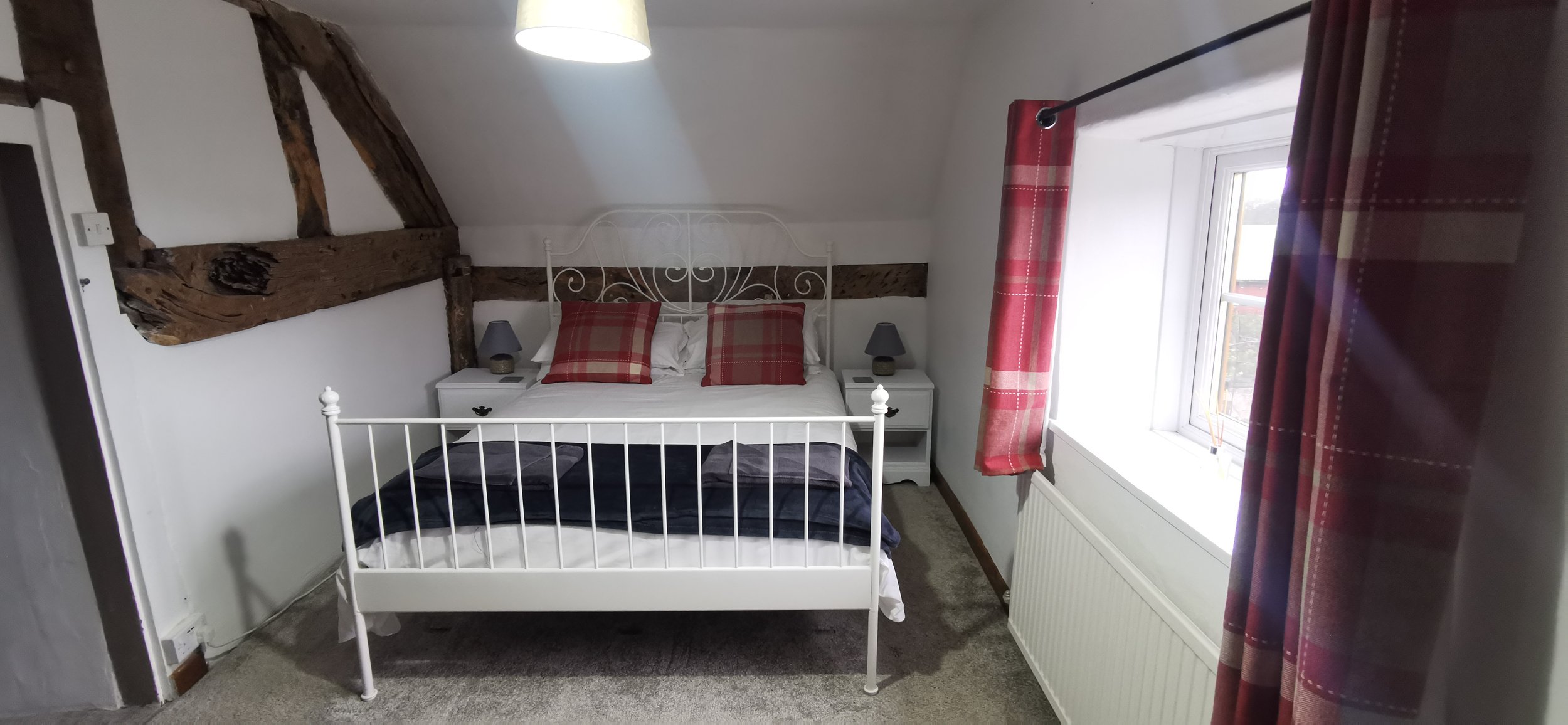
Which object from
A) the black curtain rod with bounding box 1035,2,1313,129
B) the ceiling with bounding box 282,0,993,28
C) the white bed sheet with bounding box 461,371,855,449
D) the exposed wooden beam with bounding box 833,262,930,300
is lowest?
the white bed sheet with bounding box 461,371,855,449

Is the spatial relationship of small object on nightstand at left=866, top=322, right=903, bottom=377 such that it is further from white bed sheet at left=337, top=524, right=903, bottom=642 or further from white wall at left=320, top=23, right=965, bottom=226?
white bed sheet at left=337, top=524, right=903, bottom=642

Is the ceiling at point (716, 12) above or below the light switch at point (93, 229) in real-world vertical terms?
above

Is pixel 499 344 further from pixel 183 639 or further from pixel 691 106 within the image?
pixel 183 639

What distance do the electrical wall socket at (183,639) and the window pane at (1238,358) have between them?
2859mm

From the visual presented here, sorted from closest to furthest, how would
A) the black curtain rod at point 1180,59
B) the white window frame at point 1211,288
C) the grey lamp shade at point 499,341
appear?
the black curtain rod at point 1180,59 < the white window frame at point 1211,288 < the grey lamp shade at point 499,341

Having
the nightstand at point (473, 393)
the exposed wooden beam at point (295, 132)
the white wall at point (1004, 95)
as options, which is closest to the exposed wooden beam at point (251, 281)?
the exposed wooden beam at point (295, 132)

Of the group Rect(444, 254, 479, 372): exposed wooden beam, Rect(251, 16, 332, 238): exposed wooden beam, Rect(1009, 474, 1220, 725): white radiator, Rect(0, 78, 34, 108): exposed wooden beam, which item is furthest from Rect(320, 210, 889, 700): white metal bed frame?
Rect(444, 254, 479, 372): exposed wooden beam

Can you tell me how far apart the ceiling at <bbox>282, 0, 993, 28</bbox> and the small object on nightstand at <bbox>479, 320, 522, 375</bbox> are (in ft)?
4.68

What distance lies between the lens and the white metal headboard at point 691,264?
3.86 m

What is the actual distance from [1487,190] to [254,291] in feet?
9.60

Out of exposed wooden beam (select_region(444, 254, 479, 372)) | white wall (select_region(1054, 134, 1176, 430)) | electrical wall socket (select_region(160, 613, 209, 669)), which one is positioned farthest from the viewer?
exposed wooden beam (select_region(444, 254, 479, 372))

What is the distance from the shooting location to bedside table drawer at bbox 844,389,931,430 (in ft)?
11.8

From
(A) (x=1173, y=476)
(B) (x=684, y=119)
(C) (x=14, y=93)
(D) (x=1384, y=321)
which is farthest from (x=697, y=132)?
(D) (x=1384, y=321)

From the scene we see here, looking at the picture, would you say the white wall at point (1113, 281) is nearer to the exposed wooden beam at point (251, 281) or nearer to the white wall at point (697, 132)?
the white wall at point (697, 132)
